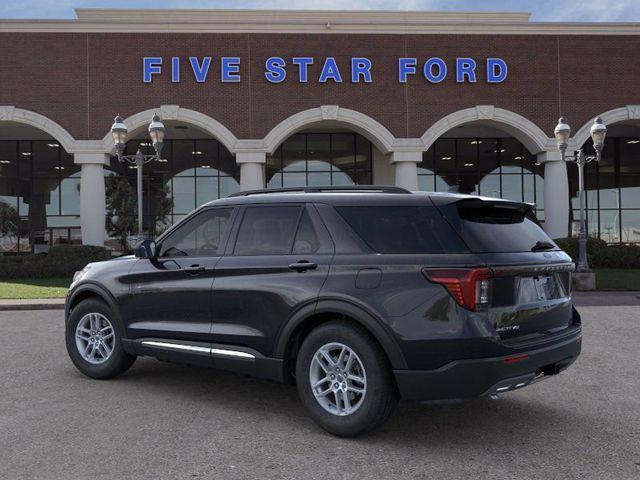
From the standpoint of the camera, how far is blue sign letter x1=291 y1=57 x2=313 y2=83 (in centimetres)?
2294

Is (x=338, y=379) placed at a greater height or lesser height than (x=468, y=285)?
lesser

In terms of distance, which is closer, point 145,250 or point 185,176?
point 145,250

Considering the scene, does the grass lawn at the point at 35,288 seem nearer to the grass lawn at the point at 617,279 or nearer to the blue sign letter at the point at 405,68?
the blue sign letter at the point at 405,68

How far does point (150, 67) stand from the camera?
22.7 metres

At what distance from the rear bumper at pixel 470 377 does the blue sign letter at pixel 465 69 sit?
20913mm

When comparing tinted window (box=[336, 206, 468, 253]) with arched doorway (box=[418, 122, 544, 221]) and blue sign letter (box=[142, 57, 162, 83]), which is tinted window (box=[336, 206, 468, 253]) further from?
arched doorway (box=[418, 122, 544, 221])

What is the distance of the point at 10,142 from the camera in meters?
29.1

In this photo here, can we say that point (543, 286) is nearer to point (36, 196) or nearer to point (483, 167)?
point (483, 167)

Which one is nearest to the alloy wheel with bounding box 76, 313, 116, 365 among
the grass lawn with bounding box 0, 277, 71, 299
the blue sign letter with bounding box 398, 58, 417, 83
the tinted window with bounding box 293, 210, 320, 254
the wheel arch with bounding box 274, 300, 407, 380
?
the wheel arch with bounding box 274, 300, 407, 380

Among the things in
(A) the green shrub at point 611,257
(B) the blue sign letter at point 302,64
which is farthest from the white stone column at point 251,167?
(A) the green shrub at point 611,257

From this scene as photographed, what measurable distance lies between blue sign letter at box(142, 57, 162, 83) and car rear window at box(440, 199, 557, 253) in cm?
2074

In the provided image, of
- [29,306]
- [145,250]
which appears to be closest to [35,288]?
[29,306]

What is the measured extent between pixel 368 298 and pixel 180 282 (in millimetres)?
2051

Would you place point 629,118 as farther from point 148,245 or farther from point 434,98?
point 148,245
